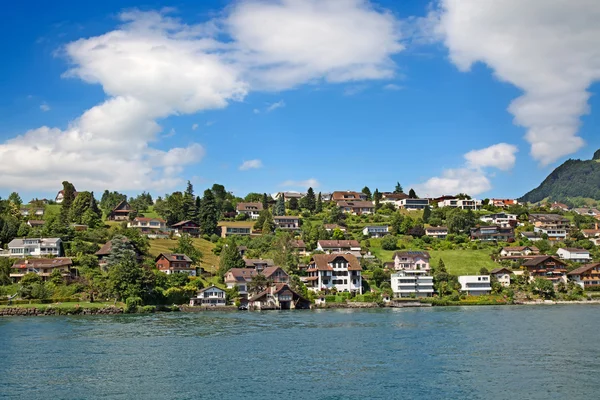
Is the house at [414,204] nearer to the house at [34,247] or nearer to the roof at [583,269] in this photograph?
the roof at [583,269]

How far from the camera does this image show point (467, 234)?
116875 millimetres

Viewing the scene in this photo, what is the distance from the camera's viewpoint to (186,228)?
114 metres

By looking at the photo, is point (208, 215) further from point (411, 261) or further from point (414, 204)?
point (414, 204)

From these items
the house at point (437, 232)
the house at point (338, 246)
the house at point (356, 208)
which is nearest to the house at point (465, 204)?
the house at point (356, 208)

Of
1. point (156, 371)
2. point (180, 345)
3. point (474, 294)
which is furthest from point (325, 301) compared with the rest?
point (156, 371)

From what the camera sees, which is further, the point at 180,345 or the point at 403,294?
the point at 403,294

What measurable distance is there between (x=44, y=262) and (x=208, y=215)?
39767 mm

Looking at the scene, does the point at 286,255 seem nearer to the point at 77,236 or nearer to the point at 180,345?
the point at 77,236

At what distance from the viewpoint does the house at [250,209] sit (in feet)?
445

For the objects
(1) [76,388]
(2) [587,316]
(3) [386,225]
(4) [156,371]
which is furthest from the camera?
(3) [386,225]

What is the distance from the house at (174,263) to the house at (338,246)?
85.4ft

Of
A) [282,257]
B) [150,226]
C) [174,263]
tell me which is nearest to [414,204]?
[282,257]

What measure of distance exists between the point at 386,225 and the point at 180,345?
8338cm

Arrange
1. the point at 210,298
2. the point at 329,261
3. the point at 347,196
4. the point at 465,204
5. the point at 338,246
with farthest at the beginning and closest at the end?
1. the point at 347,196
2. the point at 465,204
3. the point at 338,246
4. the point at 329,261
5. the point at 210,298
